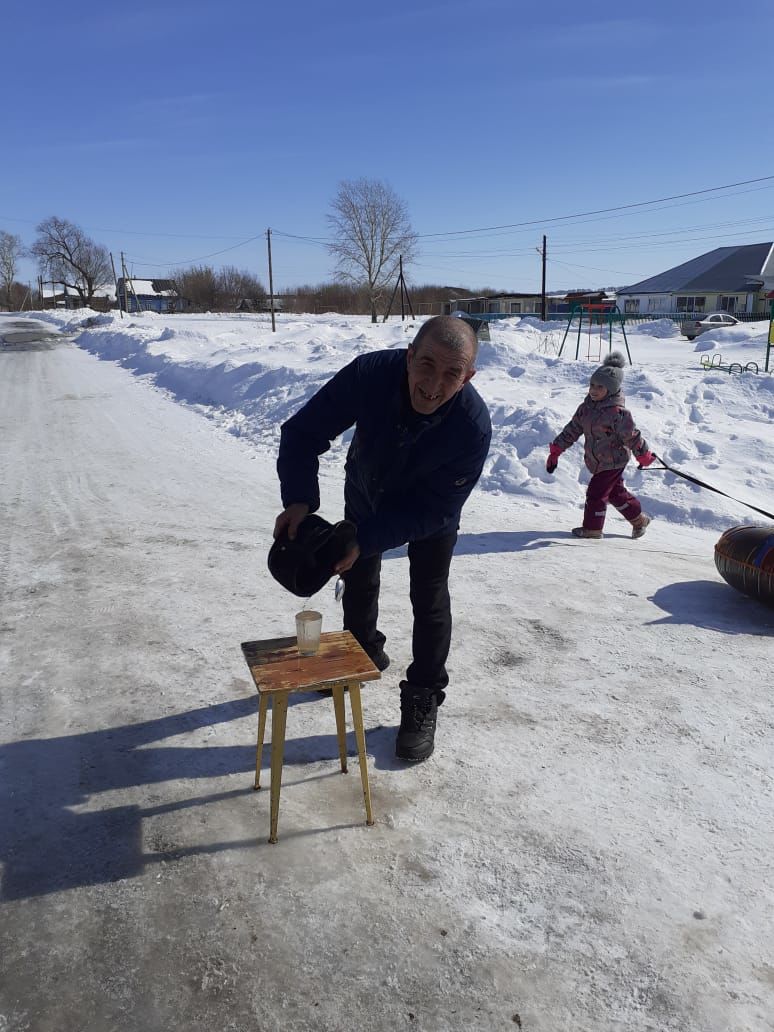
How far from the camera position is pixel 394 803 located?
2.84 meters

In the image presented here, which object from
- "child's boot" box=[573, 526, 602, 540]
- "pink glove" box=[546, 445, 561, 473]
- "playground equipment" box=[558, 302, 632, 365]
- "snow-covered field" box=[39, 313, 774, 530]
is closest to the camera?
"child's boot" box=[573, 526, 602, 540]

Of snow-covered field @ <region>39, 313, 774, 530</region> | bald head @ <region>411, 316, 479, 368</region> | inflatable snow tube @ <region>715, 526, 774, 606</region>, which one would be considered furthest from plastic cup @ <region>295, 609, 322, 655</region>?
snow-covered field @ <region>39, 313, 774, 530</region>

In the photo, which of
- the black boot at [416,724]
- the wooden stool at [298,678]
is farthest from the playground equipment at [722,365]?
the wooden stool at [298,678]

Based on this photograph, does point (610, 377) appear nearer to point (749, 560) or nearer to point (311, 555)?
point (749, 560)

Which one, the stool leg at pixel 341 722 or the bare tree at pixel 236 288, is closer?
the stool leg at pixel 341 722

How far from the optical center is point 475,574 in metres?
5.20

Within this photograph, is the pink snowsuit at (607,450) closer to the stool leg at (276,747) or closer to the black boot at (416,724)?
the black boot at (416,724)

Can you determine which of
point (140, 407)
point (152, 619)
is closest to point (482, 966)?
point (152, 619)

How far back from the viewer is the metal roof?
56.3 m

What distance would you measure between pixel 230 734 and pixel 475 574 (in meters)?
2.39

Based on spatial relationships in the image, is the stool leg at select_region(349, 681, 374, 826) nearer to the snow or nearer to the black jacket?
the snow

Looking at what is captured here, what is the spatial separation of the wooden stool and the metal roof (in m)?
59.7

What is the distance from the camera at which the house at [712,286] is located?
179 feet

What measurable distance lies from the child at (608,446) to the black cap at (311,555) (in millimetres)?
3886
